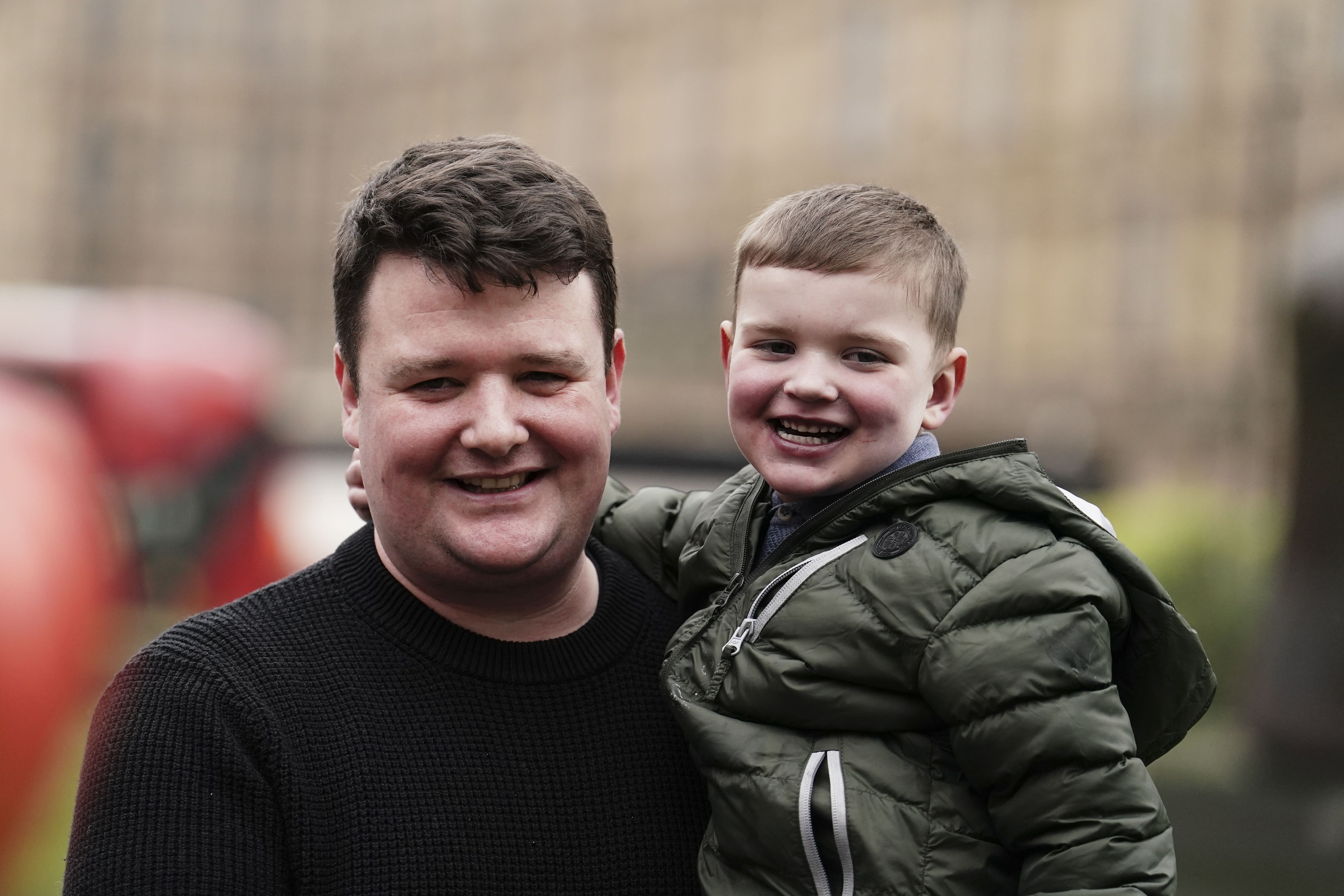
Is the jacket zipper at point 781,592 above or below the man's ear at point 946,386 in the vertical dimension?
below

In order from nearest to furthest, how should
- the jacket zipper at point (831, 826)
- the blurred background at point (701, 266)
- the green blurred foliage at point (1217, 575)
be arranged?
the jacket zipper at point (831, 826) → the blurred background at point (701, 266) → the green blurred foliage at point (1217, 575)

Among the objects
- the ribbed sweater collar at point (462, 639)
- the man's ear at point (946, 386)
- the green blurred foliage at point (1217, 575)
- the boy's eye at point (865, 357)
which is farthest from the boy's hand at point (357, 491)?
the green blurred foliage at point (1217, 575)

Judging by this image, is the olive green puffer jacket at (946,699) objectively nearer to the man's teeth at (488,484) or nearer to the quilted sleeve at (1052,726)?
the quilted sleeve at (1052,726)

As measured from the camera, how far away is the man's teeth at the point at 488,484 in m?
2.28

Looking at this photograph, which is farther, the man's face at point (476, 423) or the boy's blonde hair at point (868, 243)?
the boy's blonde hair at point (868, 243)

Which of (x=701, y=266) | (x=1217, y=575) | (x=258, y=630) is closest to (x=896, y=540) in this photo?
(x=258, y=630)

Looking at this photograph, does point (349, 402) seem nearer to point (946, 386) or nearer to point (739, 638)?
point (739, 638)

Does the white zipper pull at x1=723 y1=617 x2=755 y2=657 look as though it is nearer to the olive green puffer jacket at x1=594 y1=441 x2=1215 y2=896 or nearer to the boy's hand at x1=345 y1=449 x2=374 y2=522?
the olive green puffer jacket at x1=594 y1=441 x2=1215 y2=896

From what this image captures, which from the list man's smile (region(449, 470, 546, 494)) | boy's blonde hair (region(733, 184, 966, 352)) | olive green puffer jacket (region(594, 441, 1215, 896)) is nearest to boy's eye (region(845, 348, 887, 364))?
boy's blonde hair (region(733, 184, 966, 352))

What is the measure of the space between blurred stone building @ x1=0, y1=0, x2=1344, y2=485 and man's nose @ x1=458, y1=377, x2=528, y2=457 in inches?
317

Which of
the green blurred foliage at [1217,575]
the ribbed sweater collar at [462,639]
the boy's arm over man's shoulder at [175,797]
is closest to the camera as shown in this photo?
the boy's arm over man's shoulder at [175,797]

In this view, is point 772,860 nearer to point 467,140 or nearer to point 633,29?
point 467,140

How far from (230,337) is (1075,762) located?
10490 millimetres

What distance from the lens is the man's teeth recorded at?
7.47 feet
